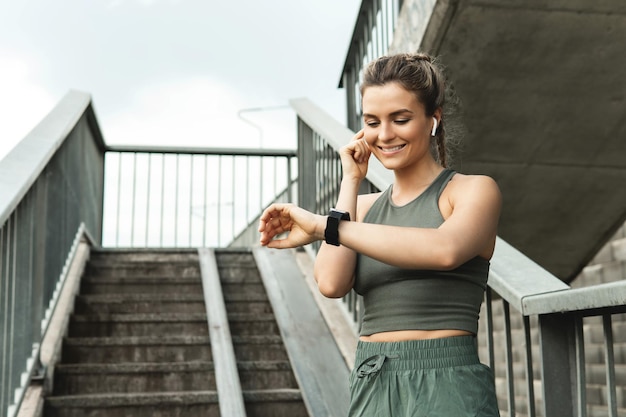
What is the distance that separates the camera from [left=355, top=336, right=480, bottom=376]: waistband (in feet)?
3.99

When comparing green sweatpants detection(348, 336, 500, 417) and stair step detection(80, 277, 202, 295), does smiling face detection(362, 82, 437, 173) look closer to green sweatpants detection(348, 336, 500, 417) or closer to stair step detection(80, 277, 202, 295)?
green sweatpants detection(348, 336, 500, 417)

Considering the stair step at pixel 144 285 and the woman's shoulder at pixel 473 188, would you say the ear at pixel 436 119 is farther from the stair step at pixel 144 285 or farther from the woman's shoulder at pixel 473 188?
the stair step at pixel 144 285

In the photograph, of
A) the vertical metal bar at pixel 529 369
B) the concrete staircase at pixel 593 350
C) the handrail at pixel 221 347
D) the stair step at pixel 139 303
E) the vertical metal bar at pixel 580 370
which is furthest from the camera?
the stair step at pixel 139 303

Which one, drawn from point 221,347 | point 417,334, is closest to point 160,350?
point 221,347

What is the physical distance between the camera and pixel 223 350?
3.51 metres

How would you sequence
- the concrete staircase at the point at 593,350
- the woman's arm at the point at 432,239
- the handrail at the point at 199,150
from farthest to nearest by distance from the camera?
the handrail at the point at 199,150, the concrete staircase at the point at 593,350, the woman's arm at the point at 432,239

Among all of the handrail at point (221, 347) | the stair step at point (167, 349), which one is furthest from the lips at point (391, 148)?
the stair step at point (167, 349)

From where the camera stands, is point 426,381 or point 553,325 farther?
point 553,325

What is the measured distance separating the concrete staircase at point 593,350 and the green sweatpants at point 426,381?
5.84 ft

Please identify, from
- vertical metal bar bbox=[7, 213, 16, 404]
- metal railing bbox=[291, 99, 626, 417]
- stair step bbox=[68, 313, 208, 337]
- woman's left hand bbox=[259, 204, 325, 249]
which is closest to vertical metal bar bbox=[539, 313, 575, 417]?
metal railing bbox=[291, 99, 626, 417]

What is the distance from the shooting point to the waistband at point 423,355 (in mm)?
1216

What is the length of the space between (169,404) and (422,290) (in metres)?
2.22

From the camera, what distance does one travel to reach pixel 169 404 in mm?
3201

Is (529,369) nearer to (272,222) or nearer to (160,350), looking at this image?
(272,222)
